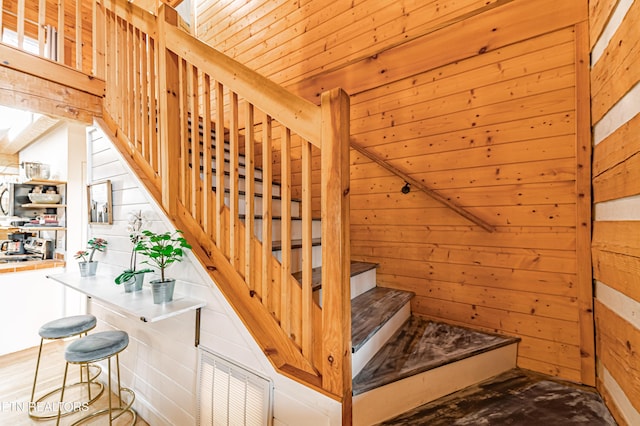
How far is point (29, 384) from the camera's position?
2541 mm

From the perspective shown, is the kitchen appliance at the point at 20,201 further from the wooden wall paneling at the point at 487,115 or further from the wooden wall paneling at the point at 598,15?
the wooden wall paneling at the point at 598,15

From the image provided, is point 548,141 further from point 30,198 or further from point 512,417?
point 30,198

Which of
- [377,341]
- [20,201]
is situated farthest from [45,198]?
[377,341]

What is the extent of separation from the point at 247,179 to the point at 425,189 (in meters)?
1.33

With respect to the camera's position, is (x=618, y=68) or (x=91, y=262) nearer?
(x=618, y=68)

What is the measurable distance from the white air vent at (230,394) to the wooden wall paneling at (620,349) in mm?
1524

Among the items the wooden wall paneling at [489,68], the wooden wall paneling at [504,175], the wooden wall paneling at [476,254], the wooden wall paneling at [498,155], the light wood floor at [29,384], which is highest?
the wooden wall paneling at [489,68]

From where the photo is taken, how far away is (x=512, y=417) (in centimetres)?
125

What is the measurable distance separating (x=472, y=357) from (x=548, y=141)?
1403 mm

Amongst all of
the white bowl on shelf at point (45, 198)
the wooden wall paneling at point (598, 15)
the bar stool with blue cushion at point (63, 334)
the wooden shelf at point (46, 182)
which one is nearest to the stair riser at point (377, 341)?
the wooden wall paneling at point (598, 15)

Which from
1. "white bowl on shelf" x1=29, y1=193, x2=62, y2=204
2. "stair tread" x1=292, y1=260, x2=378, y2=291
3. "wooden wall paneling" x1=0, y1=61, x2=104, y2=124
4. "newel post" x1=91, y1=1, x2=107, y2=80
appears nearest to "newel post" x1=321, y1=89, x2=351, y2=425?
"stair tread" x1=292, y1=260, x2=378, y2=291

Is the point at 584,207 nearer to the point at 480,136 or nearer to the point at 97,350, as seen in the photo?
the point at 480,136

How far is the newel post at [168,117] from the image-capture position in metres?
1.72

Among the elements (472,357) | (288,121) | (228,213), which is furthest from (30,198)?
(472,357)
